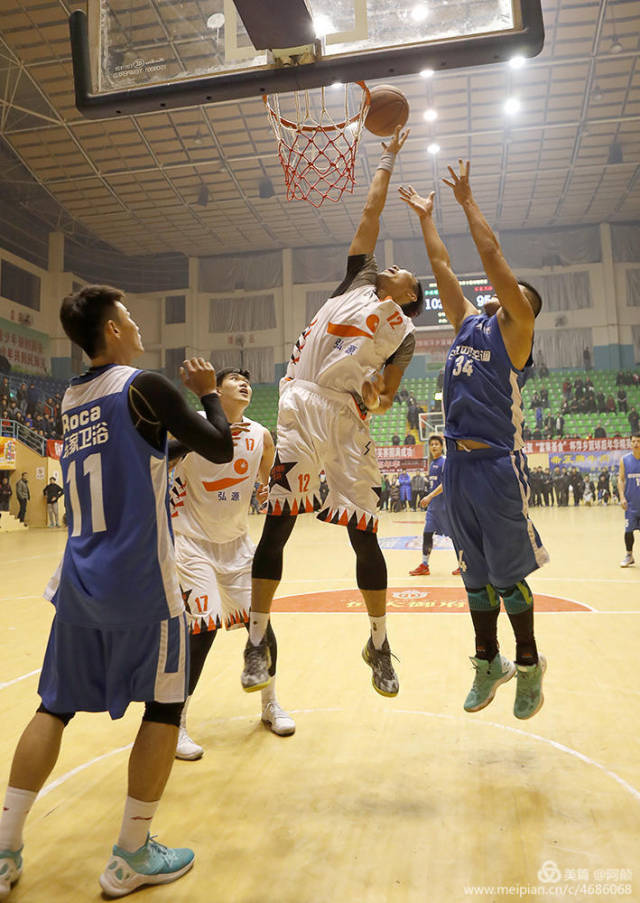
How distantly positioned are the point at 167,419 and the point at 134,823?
4.12ft

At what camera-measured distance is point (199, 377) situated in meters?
2.31

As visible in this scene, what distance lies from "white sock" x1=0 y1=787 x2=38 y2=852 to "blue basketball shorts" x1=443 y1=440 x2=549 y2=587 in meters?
2.03

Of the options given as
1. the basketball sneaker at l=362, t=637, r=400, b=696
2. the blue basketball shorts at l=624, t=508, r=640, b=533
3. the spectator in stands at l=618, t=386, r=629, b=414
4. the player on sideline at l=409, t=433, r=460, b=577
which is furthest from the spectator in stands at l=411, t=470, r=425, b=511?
the basketball sneaker at l=362, t=637, r=400, b=696

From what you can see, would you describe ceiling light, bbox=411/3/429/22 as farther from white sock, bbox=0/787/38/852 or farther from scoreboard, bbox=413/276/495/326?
scoreboard, bbox=413/276/495/326

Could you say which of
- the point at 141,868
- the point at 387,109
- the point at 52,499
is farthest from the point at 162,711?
the point at 52,499

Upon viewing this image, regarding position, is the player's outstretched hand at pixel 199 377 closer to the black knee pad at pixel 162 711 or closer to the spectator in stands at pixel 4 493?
the black knee pad at pixel 162 711

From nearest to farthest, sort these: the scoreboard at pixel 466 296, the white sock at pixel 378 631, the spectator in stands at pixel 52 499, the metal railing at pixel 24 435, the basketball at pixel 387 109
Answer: the white sock at pixel 378 631 < the basketball at pixel 387 109 < the metal railing at pixel 24 435 < the spectator in stands at pixel 52 499 < the scoreboard at pixel 466 296

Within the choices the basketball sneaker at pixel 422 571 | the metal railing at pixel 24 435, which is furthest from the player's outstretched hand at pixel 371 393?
the metal railing at pixel 24 435

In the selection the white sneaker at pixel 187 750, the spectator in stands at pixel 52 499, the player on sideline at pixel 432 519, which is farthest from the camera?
the spectator in stands at pixel 52 499

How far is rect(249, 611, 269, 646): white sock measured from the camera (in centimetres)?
313

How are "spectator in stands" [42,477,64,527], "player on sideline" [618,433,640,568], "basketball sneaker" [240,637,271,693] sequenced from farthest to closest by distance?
1. "spectator in stands" [42,477,64,527]
2. "player on sideline" [618,433,640,568]
3. "basketball sneaker" [240,637,271,693]

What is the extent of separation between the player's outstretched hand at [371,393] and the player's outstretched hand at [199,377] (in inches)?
45.6

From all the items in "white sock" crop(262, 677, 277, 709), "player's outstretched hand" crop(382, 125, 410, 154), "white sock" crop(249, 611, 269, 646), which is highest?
"player's outstretched hand" crop(382, 125, 410, 154)

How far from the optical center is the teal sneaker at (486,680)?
3145 millimetres
